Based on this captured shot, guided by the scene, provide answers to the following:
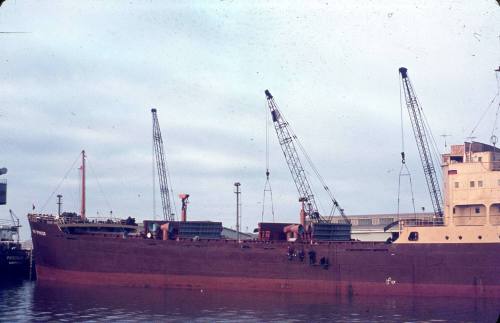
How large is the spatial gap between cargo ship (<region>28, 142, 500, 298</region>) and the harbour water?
7.95 feet

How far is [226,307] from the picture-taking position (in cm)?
4644

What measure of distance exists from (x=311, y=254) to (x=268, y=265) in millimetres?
4517

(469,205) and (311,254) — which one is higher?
(469,205)

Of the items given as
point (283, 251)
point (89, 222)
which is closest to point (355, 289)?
point (283, 251)

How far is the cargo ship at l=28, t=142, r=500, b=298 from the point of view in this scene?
177ft

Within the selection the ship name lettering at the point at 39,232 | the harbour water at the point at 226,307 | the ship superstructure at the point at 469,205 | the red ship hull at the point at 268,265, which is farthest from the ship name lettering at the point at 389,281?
the ship name lettering at the point at 39,232

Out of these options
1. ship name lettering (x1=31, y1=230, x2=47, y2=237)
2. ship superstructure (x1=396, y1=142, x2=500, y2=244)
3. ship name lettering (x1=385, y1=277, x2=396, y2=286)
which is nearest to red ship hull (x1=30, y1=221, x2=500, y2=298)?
ship name lettering (x1=385, y1=277, x2=396, y2=286)

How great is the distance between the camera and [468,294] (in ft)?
175

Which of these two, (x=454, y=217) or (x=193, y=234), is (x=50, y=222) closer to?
(x=193, y=234)

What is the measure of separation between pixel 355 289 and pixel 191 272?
1695 centimetres

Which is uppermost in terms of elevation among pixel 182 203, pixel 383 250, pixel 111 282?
pixel 182 203

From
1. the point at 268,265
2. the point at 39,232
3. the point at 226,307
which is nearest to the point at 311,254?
the point at 268,265

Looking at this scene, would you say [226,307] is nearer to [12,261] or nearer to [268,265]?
[268,265]

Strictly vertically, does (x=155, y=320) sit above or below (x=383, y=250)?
below
